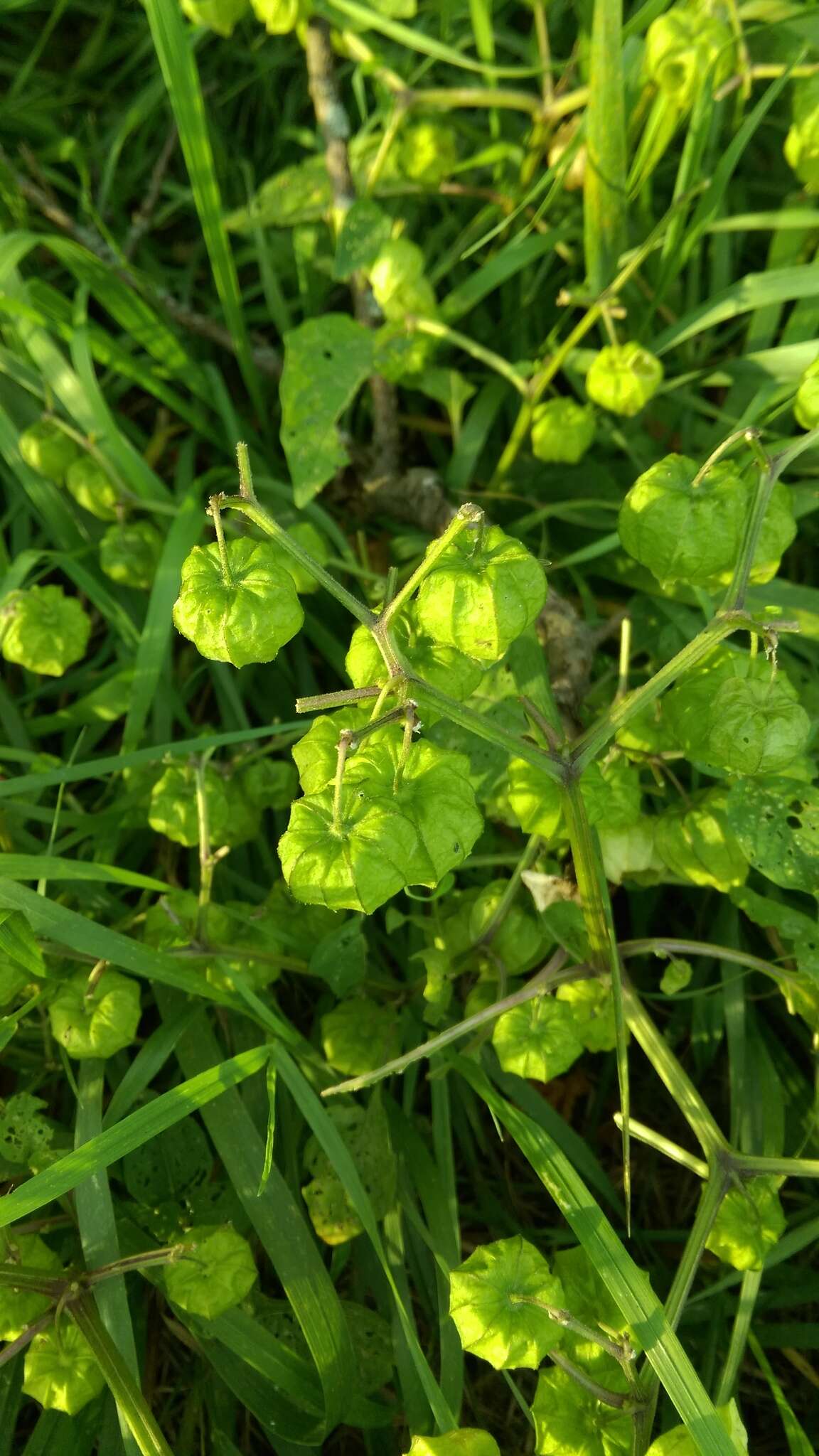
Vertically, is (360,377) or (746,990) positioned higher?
(360,377)

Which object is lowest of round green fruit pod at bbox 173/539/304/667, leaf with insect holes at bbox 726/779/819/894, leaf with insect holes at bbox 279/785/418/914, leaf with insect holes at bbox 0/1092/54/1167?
leaf with insect holes at bbox 0/1092/54/1167

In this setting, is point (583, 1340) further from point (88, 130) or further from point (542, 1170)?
point (88, 130)

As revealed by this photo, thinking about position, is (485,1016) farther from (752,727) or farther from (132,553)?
(132,553)

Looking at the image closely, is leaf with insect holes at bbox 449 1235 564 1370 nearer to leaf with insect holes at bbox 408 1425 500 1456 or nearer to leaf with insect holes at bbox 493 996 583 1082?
leaf with insect holes at bbox 408 1425 500 1456

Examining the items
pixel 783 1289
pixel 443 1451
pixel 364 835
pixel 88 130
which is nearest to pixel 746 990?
pixel 783 1289

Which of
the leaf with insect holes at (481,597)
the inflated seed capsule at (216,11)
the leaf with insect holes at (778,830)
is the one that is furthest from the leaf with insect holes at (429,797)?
the inflated seed capsule at (216,11)

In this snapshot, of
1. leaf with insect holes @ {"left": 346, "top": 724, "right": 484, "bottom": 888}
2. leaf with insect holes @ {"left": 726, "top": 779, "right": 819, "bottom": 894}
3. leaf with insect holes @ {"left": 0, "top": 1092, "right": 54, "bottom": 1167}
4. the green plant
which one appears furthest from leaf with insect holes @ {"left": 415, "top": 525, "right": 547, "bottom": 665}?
leaf with insect holes @ {"left": 0, "top": 1092, "right": 54, "bottom": 1167}

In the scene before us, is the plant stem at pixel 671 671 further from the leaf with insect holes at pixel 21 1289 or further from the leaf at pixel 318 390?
the leaf with insect holes at pixel 21 1289
